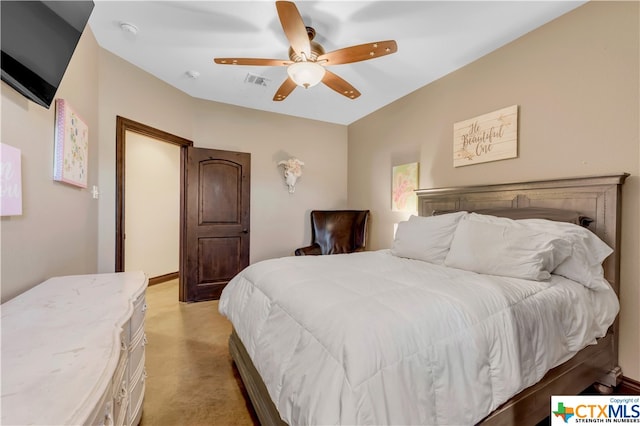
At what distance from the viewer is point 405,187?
11.3ft

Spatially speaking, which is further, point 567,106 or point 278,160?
point 278,160

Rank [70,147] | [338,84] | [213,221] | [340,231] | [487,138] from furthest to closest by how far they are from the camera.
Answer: [340,231], [213,221], [487,138], [338,84], [70,147]

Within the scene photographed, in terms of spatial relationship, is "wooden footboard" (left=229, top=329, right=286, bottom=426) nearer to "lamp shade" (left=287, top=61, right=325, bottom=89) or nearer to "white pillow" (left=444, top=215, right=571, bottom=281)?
"white pillow" (left=444, top=215, right=571, bottom=281)

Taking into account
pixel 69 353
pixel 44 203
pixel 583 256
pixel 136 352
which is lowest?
pixel 136 352

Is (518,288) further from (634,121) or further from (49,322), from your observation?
(49,322)

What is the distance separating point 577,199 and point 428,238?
3.38 ft

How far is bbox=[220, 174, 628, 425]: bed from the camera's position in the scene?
924 millimetres

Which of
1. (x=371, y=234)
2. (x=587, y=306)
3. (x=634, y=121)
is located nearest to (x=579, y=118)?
(x=634, y=121)

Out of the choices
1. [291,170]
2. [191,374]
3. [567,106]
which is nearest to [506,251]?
[567,106]

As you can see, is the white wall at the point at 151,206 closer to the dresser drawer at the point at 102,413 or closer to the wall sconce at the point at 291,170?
the wall sconce at the point at 291,170

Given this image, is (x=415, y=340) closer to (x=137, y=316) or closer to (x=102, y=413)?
(x=102, y=413)

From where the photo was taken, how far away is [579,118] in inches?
77.0

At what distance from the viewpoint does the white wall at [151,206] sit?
13.2ft

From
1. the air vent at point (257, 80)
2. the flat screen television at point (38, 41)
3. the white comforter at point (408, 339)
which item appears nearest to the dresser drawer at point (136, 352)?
the white comforter at point (408, 339)
